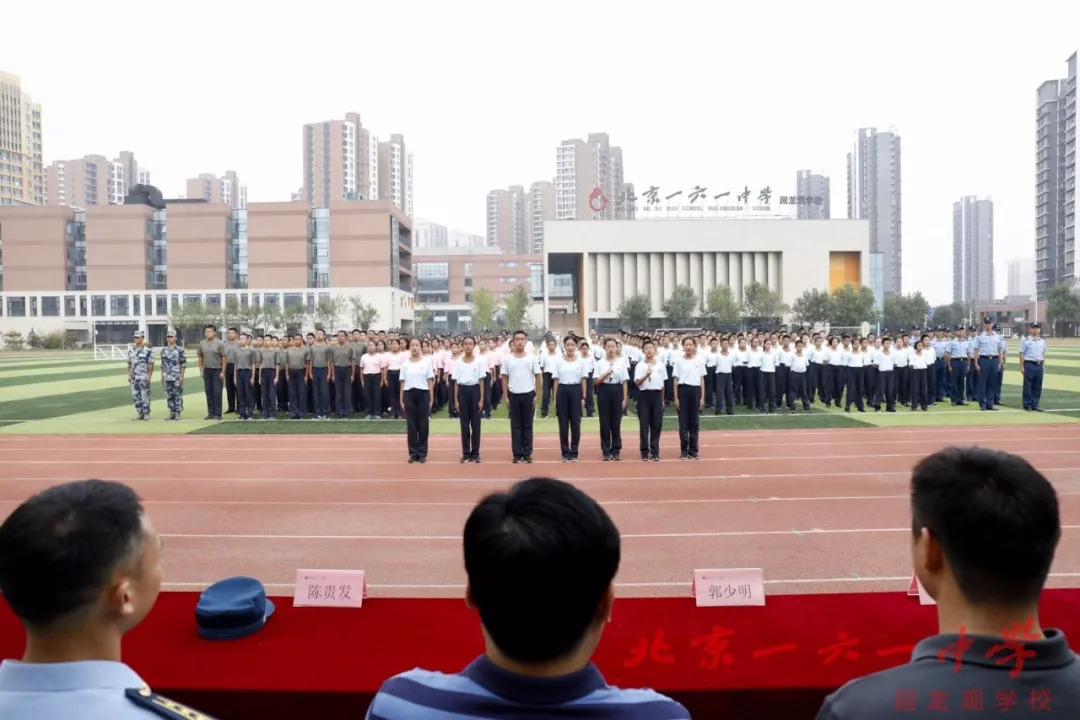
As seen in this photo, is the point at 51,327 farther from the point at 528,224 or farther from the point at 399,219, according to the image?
the point at 528,224

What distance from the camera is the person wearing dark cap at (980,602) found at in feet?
4.44

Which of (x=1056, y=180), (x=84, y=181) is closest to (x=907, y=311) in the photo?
(x=1056, y=180)

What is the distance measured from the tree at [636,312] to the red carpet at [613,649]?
50464 millimetres

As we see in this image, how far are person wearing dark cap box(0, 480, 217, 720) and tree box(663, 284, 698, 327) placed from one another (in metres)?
52.2

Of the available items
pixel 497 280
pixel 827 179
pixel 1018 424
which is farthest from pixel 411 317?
pixel 827 179

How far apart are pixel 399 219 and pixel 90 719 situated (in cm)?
6963

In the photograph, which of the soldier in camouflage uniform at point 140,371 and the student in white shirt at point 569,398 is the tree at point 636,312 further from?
the student in white shirt at point 569,398

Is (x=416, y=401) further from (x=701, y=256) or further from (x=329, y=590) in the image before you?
(x=701, y=256)

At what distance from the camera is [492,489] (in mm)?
3010

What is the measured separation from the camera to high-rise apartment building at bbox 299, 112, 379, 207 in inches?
4168

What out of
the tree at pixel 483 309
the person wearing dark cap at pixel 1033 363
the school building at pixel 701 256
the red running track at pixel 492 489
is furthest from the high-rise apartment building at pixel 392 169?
the red running track at pixel 492 489

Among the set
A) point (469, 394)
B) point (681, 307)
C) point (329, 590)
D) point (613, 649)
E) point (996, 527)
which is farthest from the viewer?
point (681, 307)

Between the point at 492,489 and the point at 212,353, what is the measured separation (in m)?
13.1

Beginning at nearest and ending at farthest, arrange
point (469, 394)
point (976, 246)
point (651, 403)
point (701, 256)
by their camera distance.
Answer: point (469, 394), point (651, 403), point (701, 256), point (976, 246)
